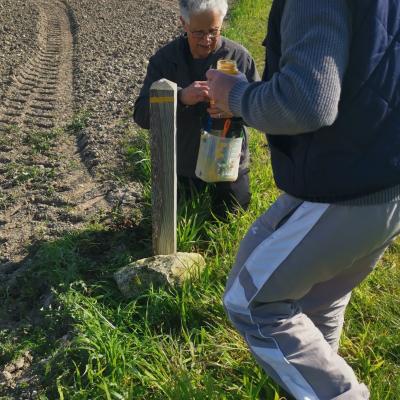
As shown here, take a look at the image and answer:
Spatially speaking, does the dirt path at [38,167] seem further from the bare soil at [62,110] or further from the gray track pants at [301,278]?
the gray track pants at [301,278]

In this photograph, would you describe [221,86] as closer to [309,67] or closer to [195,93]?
[309,67]

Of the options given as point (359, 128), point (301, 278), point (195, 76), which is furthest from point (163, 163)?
point (359, 128)

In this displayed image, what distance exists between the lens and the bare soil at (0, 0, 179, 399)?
11.7 feet

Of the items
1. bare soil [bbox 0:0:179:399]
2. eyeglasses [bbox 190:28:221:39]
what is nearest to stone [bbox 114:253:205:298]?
bare soil [bbox 0:0:179:399]

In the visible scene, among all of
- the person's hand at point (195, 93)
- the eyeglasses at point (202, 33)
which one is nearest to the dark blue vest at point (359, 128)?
the person's hand at point (195, 93)

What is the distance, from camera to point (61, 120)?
5188 millimetres

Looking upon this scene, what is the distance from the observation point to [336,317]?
2096 millimetres

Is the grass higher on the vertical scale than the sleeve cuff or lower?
lower

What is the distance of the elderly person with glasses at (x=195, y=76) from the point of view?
2.88 m

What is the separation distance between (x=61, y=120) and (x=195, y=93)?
2.72m

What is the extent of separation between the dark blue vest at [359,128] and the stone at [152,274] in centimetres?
120

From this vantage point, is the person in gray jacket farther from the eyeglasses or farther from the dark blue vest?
the eyeglasses

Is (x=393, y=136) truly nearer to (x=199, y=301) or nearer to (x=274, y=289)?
(x=274, y=289)

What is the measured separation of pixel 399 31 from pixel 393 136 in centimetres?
27
